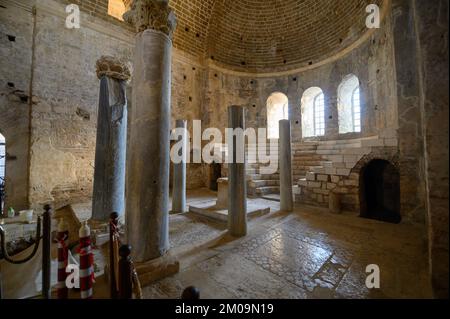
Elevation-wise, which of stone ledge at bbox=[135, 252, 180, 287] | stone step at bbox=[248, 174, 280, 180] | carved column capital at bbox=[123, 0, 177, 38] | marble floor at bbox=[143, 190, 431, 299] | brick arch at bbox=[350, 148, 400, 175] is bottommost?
marble floor at bbox=[143, 190, 431, 299]

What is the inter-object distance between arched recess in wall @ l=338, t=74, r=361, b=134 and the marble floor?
6970 mm

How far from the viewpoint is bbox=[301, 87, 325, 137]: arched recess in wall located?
1105cm

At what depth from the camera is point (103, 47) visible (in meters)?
7.29

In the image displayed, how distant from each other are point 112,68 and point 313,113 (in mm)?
10631

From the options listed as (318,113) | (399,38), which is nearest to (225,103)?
(318,113)

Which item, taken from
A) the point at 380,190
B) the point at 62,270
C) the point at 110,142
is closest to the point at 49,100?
the point at 110,142

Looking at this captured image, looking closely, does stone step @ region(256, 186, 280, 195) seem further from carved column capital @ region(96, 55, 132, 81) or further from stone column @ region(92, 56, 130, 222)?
carved column capital @ region(96, 55, 132, 81)

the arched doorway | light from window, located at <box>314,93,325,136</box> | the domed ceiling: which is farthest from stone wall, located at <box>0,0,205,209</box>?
light from window, located at <box>314,93,325,136</box>

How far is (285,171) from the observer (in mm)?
5246

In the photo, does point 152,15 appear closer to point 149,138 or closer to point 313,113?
point 149,138

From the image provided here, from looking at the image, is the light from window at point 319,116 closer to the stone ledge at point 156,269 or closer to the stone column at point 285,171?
the stone column at point 285,171

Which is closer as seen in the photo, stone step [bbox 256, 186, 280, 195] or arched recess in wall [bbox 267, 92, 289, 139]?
stone step [bbox 256, 186, 280, 195]

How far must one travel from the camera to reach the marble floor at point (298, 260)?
206 centimetres

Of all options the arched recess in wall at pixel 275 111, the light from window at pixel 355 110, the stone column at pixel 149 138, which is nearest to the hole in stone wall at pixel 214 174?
the arched recess in wall at pixel 275 111
